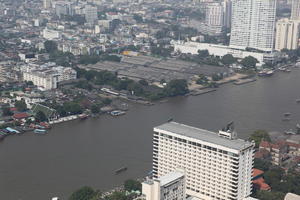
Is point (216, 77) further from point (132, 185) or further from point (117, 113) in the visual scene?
point (132, 185)

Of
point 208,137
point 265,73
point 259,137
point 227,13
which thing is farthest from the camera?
point 227,13

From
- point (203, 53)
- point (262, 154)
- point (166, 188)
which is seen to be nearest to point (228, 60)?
point (203, 53)

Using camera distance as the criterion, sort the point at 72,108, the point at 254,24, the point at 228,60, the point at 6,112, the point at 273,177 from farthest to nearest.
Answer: the point at 254,24 < the point at 228,60 < the point at 72,108 < the point at 6,112 < the point at 273,177

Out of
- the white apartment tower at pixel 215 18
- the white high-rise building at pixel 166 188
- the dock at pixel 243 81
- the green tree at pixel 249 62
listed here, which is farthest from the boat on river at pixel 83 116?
the white apartment tower at pixel 215 18

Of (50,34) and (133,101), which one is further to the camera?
(50,34)

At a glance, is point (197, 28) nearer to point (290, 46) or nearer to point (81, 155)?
point (290, 46)

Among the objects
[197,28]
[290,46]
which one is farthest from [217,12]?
[290,46]

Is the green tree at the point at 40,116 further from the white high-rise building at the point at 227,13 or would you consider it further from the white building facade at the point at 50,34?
the white high-rise building at the point at 227,13

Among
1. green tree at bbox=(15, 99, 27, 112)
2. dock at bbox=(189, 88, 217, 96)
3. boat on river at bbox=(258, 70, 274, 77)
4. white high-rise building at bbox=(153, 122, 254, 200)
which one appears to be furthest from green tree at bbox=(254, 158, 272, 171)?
boat on river at bbox=(258, 70, 274, 77)

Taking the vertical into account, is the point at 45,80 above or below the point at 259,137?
above
